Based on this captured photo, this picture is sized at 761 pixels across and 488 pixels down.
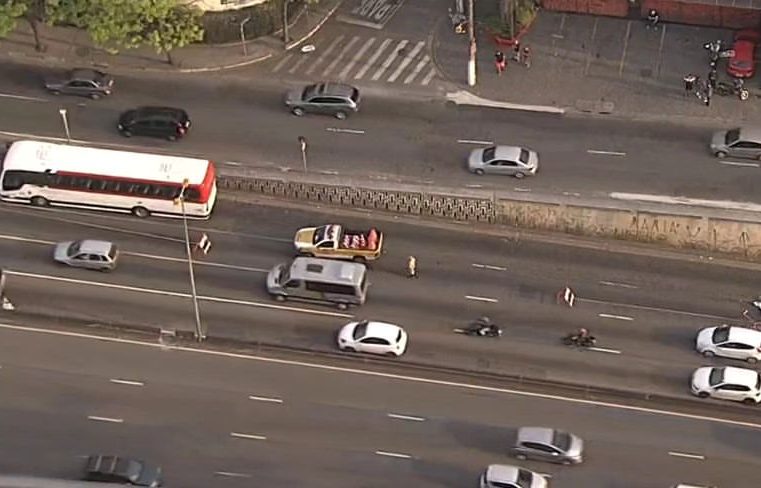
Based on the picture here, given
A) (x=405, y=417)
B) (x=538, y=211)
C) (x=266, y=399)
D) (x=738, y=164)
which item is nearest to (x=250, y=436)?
(x=266, y=399)

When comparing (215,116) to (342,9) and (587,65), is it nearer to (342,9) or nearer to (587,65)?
(342,9)

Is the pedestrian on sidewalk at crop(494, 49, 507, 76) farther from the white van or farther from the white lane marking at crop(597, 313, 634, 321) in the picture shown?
the white lane marking at crop(597, 313, 634, 321)

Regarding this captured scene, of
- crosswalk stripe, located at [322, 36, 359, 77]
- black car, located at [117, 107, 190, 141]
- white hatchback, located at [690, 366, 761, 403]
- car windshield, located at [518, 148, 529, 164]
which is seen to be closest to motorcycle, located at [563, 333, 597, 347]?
white hatchback, located at [690, 366, 761, 403]

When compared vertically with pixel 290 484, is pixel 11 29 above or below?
above

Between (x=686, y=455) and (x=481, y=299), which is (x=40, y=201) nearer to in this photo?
(x=481, y=299)

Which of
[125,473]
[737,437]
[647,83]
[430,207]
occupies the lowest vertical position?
[125,473]

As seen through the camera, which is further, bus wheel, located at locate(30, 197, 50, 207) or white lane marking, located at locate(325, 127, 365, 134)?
white lane marking, located at locate(325, 127, 365, 134)

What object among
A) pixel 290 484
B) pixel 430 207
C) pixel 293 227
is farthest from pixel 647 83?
pixel 290 484
